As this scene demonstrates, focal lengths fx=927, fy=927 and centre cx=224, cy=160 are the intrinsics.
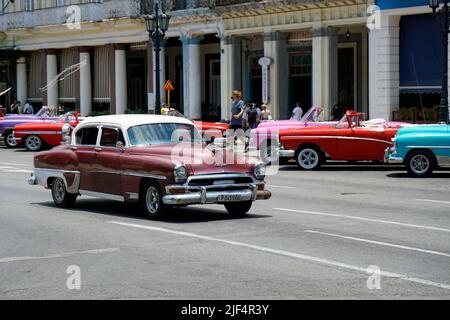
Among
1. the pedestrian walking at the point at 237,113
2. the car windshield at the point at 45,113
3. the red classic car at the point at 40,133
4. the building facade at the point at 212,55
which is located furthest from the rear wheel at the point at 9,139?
the pedestrian walking at the point at 237,113

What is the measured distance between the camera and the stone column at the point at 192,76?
144 ft

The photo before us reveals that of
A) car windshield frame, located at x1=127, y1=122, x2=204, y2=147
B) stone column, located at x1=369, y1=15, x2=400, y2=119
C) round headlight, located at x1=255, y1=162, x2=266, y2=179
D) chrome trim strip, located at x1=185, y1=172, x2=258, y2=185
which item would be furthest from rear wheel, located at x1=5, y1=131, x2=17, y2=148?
chrome trim strip, located at x1=185, y1=172, x2=258, y2=185

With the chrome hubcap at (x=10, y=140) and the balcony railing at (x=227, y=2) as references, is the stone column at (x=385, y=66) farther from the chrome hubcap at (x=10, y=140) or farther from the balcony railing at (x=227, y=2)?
the chrome hubcap at (x=10, y=140)

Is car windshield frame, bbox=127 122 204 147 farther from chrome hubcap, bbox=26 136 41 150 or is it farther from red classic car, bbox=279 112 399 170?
chrome hubcap, bbox=26 136 41 150

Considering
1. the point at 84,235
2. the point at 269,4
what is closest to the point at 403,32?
the point at 269,4

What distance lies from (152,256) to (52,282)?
1.74m

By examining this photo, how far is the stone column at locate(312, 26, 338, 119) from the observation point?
121 ft

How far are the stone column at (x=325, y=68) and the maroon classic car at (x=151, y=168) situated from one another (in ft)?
70.7

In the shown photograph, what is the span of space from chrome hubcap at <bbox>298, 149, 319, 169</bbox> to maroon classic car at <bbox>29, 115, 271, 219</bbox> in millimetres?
9094

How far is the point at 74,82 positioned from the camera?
52500mm
